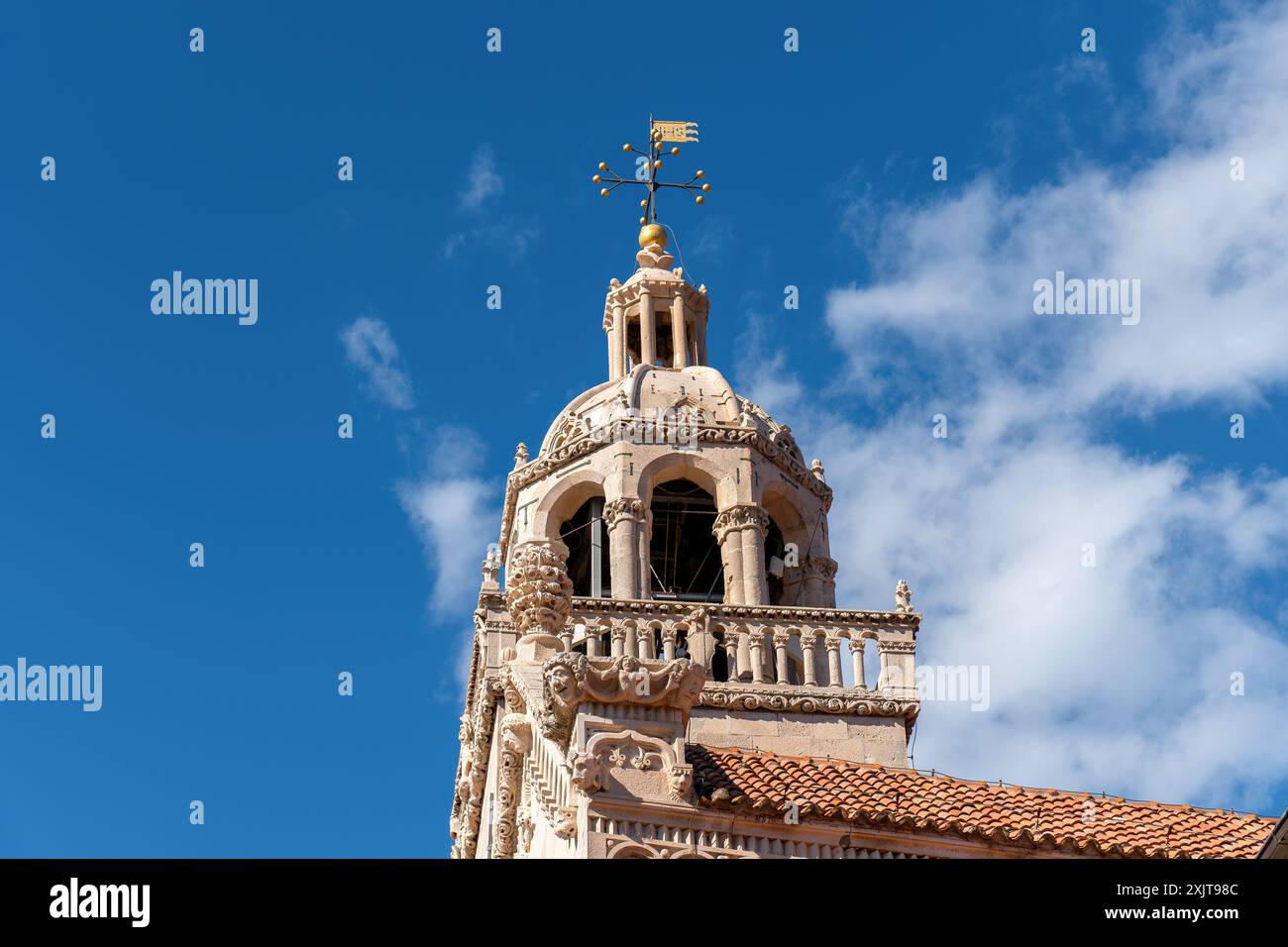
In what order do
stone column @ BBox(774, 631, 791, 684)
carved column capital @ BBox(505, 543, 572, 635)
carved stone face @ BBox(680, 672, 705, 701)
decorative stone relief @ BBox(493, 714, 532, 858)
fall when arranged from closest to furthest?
carved stone face @ BBox(680, 672, 705, 701) < carved column capital @ BBox(505, 543, 572, 635) < decorative stone relief @ BBox(493, 714, 532, 858) < stone column @ BBox(774, 631, 791, 684)

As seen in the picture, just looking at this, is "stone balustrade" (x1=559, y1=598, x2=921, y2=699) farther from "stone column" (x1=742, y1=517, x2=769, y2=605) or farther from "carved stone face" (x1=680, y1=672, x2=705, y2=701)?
"carved stone face" (x1=680, y1=672, x2=705, y2=701)

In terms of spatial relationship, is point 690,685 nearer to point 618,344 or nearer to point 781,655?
point 781,655

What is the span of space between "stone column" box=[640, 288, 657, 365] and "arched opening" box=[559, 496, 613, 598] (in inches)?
137

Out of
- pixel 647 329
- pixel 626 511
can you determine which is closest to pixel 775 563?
pixel 626 511

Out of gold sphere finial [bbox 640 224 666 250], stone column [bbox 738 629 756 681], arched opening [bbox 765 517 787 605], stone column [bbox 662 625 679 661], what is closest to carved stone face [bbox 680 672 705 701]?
stone column [bbox 662 625 679 661]

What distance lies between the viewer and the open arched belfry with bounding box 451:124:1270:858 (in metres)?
23.4

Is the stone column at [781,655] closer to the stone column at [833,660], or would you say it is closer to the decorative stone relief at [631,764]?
the stone column at [833,660]

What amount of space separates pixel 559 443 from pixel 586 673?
581 inches

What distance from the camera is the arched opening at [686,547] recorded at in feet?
126

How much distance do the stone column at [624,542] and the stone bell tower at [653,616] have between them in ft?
0.14

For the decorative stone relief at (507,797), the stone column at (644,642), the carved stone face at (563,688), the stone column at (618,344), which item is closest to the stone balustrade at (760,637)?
the stone column at (644,642)
